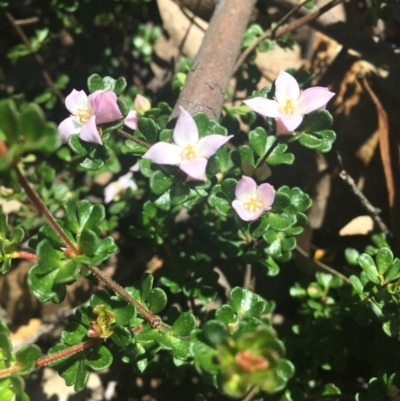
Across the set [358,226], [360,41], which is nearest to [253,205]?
[358,226]

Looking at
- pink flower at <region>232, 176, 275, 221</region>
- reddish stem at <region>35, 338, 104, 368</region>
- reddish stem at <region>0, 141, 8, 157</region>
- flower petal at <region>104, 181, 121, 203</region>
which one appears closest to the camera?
reddish stem at <region>0, 141, 8, 157</region>

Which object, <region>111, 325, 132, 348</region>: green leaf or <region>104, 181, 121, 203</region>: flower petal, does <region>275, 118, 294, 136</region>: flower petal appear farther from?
<region>104, 181, 121, 203</region>: flower petal

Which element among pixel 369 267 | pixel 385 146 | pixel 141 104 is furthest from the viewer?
pixel 385 146

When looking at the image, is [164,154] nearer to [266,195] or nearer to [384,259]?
[266,195]

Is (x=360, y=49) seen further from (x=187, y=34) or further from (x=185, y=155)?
(x=185, y=155)

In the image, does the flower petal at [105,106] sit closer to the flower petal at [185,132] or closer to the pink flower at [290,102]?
the flower petal at [185,132]

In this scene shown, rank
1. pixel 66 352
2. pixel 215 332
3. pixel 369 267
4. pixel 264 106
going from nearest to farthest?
pixel 215 332
pixel 66 352
pixel 264 106
pixel 369 267

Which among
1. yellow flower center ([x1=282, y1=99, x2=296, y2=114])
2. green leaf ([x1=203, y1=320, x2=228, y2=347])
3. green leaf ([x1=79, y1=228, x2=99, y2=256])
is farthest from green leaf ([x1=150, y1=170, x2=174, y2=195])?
green leaf ([x1=203, y1=320, x2=228, y2=347])
